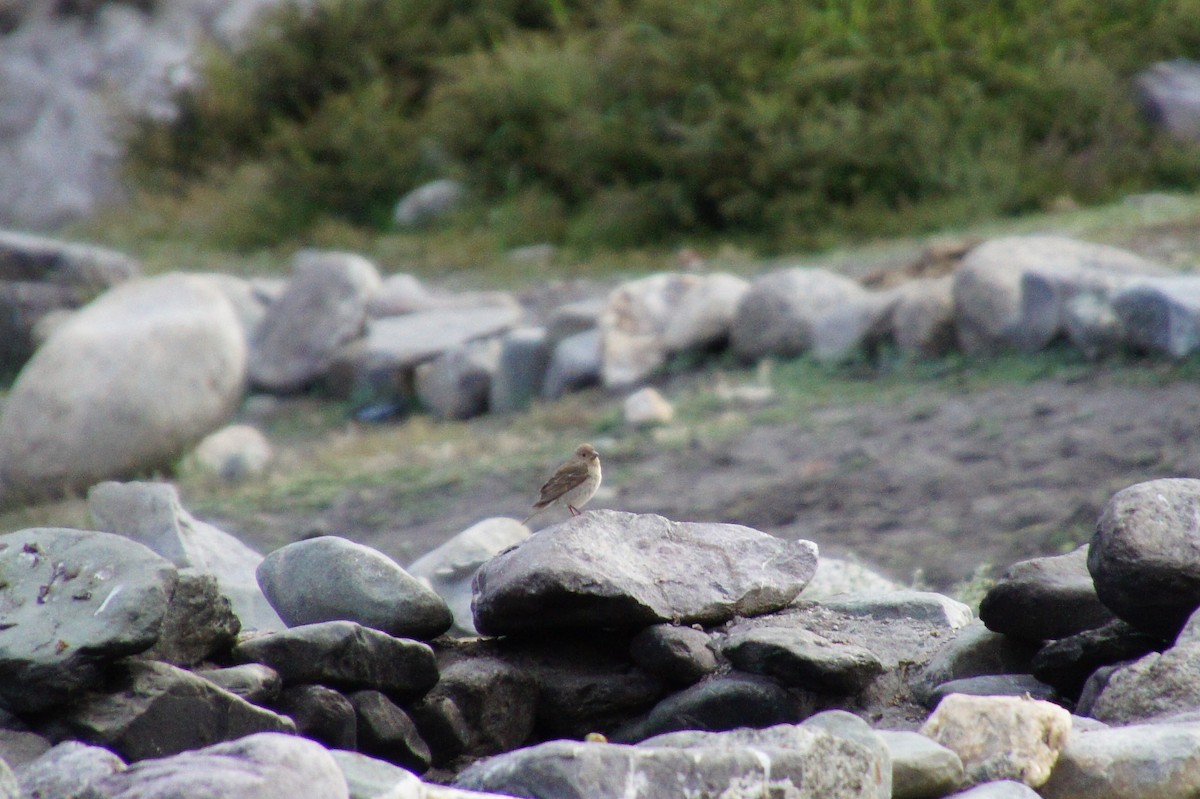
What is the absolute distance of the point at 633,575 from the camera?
3.84 m

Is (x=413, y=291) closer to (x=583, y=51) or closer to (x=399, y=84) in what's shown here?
(x=583, y=51)

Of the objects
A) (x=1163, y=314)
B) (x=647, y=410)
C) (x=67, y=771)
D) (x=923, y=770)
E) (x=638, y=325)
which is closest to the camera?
(x=67, y=771)

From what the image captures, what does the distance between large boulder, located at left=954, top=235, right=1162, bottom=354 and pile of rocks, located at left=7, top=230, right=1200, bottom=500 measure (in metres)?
0.01

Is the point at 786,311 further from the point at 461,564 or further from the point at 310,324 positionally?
the point at 461,564

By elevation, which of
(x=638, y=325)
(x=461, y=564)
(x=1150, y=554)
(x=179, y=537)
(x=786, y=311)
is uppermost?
(x=1150, y=554)

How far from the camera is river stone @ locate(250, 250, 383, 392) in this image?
1251 centimetres

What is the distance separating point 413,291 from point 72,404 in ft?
15.3

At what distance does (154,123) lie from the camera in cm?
2300

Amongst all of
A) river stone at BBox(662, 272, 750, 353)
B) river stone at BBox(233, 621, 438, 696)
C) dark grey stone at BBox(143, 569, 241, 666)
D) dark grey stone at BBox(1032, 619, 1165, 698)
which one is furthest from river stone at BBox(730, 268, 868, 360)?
dark grey stone at BBox(143, 569, 241, 666)

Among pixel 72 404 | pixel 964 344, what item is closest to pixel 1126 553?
pixel 964 344

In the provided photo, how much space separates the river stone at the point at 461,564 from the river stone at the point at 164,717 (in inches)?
56.8

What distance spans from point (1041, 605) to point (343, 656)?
1940 mm

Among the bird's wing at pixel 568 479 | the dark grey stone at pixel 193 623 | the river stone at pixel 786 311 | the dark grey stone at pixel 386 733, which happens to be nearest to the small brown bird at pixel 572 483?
the bird's wing at pixel 568 479

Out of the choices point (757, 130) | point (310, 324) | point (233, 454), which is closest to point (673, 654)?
point (233, 454)
